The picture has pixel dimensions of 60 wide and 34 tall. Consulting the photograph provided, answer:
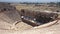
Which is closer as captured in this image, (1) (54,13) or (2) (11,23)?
(2) (11,23)

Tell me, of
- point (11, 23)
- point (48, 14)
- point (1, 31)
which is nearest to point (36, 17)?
point (48, 14)

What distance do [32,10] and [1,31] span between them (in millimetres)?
788

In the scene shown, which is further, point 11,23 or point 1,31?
point 11,23

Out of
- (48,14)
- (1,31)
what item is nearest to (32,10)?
(48,14)

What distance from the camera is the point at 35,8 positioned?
1.97 metres

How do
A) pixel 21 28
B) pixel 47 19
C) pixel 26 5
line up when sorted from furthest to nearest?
pixel 26 5, pixel 47 19, pixel 21 28

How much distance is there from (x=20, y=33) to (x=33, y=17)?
2.21 ft

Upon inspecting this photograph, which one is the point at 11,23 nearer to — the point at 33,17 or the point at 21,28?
the point at 21,28

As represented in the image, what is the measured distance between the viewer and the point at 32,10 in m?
1.92

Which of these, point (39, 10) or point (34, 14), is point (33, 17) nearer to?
point (34, 14)

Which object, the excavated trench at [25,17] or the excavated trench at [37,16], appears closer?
the excavated trench at [25,17]

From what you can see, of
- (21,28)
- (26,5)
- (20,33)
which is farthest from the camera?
(26,5)

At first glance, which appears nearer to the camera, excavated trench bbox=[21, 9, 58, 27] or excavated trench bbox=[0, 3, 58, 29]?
excavated trench bbox=[0, 3, 58, 29]

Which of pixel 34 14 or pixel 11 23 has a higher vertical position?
pixel 11 23
